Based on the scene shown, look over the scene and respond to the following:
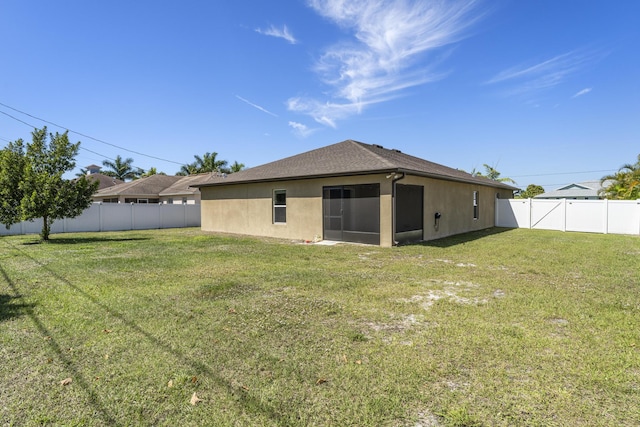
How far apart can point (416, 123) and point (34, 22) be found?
2132cm

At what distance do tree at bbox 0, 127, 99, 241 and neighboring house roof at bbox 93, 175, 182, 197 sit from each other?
13.1 m

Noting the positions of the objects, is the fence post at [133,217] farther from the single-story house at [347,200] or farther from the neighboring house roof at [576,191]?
the neighboring house roof at [576,191]

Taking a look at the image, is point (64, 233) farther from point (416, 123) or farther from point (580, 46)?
point (580, 46)

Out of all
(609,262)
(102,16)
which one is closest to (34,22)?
(102,16)

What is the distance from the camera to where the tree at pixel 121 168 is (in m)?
43.8

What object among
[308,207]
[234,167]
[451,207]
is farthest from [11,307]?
[234,167]

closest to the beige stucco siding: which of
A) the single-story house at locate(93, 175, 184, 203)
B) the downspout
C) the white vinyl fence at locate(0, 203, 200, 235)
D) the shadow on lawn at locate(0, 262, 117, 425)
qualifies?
the downspout

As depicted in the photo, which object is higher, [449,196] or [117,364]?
[449,196]

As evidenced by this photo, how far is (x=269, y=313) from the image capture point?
4.15 metres

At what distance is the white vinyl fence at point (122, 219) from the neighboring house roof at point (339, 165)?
18.7 feet

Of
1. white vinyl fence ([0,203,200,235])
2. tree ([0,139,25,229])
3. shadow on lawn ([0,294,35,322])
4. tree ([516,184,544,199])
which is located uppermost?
tree ([516,184,544,199])

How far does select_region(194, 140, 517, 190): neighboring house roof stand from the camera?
35.8 feet

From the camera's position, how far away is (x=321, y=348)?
315 centimetres

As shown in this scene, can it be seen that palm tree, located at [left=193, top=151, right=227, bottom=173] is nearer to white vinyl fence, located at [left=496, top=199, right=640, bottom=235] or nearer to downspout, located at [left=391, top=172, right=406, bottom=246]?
white vinyl fence, located at [left=496, top=199, right=640, bottom=235]
